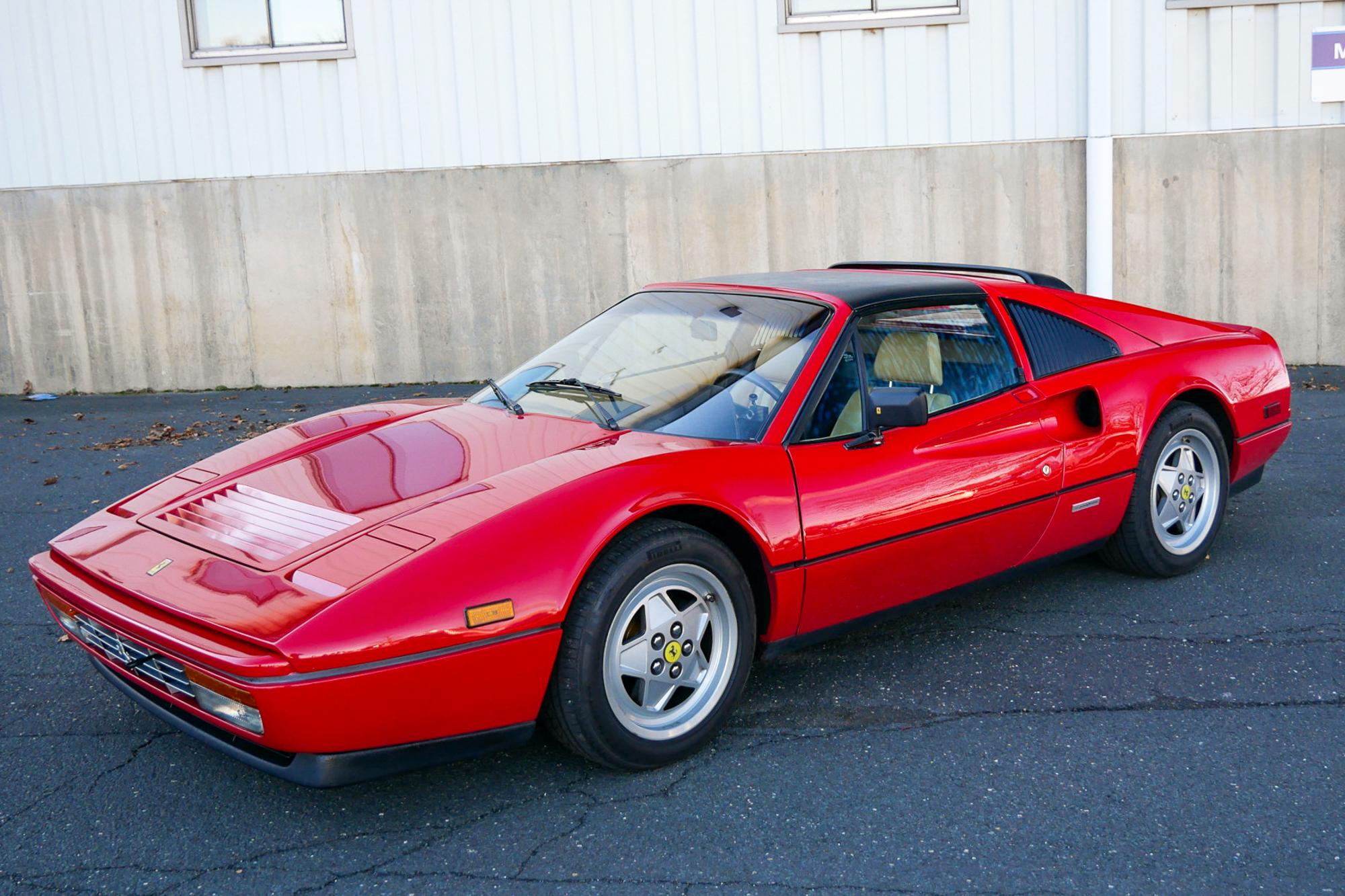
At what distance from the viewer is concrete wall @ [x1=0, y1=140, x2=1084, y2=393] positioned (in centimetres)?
927

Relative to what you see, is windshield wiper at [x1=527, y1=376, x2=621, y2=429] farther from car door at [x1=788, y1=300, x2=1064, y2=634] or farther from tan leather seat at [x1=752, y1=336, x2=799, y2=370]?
car door at [x1=788, y1=300, x2=1064, y2=634]

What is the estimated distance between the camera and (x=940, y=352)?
3.71 metres

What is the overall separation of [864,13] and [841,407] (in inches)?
268

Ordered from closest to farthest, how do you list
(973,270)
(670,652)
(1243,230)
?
(670,652) < (973,270) < (1243,230)

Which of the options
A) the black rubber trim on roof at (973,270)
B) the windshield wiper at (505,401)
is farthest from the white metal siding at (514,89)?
the windshield wiper at (505,401)

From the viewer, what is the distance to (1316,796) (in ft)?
8.86

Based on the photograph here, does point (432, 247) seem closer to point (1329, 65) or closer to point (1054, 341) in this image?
point (1054, 341)

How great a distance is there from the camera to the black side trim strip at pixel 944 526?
3.10m

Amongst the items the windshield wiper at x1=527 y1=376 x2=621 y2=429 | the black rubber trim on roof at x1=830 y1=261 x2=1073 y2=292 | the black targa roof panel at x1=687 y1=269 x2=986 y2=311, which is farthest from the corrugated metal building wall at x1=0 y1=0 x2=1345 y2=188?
the windshield wiper at x1=527 y1=376 x2=621 y2=429

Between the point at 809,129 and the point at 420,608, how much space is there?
7.57 metres

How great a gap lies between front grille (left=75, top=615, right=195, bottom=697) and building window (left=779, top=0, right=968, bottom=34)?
303 inches

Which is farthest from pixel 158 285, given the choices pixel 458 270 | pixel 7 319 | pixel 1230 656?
pixel 1230 656

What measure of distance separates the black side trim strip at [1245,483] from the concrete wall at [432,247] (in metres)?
4.88

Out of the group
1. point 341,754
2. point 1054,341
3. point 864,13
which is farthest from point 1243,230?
point 341,754
